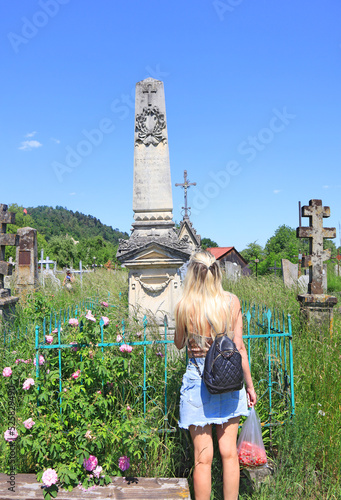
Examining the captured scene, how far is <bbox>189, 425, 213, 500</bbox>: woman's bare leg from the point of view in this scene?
2.56 meters

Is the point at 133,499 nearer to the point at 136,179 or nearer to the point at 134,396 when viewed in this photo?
the point at 134,396

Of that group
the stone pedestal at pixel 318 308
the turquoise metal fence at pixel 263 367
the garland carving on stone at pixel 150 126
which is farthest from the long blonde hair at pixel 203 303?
the garland carving on stone at pixel 150 126

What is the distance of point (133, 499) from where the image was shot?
8.43 ft

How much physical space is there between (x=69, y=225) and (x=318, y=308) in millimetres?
86988

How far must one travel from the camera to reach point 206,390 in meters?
2.62

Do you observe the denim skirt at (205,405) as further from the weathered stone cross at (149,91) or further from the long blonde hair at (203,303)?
the weathered stone cross at (149,91)

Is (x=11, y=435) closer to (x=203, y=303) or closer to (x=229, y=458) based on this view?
(x=229, y=458)

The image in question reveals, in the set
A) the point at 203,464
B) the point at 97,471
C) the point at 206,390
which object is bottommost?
the point at 97,471

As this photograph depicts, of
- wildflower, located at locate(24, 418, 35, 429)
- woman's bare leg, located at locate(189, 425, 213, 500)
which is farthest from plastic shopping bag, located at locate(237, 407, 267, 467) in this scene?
wildflower, located at locate(24, 418, 35, 429)

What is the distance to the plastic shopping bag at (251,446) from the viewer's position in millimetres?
2799

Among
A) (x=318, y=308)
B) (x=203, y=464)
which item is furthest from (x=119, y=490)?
(x=318, y=308)

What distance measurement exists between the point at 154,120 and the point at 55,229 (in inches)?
2997

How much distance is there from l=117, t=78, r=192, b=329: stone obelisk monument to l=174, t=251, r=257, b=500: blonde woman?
12.6 feet

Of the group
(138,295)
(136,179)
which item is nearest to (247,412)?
(138,295)
